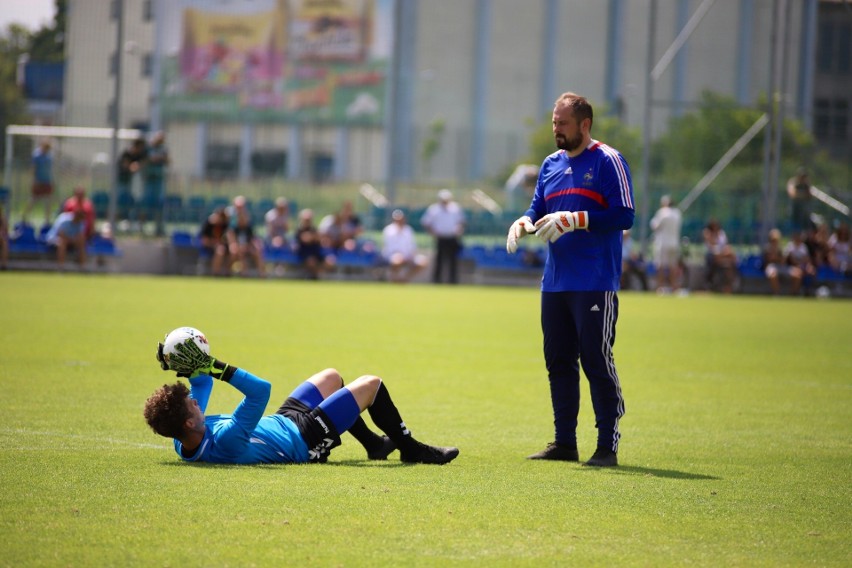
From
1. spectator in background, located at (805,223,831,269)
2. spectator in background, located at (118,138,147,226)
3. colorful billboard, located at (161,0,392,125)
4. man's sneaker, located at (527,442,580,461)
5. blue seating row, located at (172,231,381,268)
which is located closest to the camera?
man's sneaker, located at (527,442,580,461)

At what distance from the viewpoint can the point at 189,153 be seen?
38938 mm

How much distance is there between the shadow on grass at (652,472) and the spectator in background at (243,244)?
22.6 metres

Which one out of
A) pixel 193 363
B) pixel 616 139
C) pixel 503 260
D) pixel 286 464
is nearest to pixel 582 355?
pixel 286 464

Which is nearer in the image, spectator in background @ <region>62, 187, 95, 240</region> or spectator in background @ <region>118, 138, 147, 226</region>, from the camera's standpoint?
spectator in background @ <region>62, 187, 95, 240</region>

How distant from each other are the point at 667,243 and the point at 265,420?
23.6m

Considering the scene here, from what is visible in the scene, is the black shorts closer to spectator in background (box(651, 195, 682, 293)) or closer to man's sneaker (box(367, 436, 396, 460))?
man's sneaker (box(367, 436, 396, 460))

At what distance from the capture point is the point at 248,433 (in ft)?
22.9

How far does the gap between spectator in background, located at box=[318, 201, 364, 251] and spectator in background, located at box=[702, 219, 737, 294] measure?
8.89m

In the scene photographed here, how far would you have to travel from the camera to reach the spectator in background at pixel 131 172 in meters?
31.3

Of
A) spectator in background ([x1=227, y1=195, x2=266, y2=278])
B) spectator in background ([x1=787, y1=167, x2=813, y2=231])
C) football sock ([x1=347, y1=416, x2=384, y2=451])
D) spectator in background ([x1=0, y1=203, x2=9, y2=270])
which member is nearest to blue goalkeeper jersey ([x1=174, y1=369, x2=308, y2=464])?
football sock ([x1=347, y1=416, x2=384, y2=451])

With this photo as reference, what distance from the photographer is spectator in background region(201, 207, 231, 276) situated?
1150 inches

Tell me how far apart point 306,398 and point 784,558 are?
3.21 meters

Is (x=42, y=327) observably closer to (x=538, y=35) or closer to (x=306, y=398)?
(x=306, y=398)

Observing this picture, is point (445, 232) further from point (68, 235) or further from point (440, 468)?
point (440, 468)
